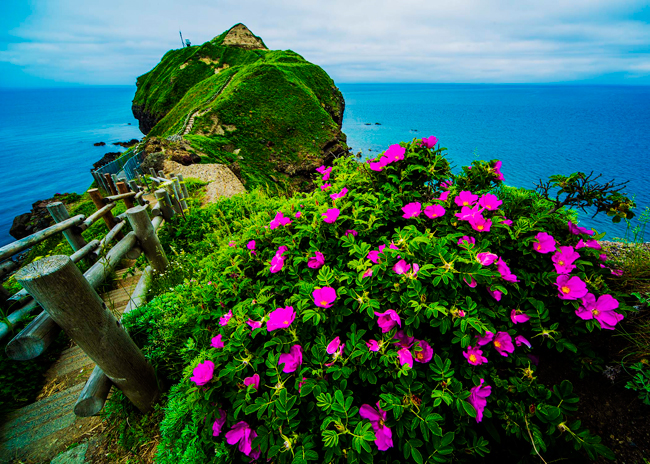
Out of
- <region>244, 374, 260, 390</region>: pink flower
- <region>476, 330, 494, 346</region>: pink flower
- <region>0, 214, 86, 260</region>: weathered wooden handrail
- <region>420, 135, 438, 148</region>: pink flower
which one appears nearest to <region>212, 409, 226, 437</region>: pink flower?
<region>244, 374, 260, 390</region>: pink flower

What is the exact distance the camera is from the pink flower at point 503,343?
1.40 metres

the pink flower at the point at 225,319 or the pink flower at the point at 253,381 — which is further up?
the pink flower at the point at 225,319

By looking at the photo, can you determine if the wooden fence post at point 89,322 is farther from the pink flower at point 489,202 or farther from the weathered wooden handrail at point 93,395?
the pink flower at point 489,202

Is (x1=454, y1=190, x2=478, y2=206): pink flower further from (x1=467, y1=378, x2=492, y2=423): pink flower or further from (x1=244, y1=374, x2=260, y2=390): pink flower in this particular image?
(x1=244, y1=374, x2=260, y2=390): pink flower

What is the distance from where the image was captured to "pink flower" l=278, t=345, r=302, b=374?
1.36 m

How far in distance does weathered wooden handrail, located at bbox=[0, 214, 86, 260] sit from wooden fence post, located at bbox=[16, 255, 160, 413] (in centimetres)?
165

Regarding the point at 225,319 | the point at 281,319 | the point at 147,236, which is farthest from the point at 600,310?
the point at 147,236

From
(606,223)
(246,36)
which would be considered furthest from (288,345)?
(246,36)

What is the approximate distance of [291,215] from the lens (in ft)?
6.93

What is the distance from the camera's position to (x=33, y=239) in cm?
330

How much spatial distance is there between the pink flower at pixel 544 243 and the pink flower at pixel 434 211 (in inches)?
20.6

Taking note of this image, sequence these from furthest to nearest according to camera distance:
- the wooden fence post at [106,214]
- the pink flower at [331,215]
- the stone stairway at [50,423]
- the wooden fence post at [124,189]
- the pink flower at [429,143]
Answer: the wooden fence post at [124,189]
the wooden fence post at [106,214]
the stone stairway at [50,423]
the pink flower at [429,143]
the pink flower at [331,215]

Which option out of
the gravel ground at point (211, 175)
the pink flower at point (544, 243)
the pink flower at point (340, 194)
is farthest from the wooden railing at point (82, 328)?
the gravel ground at point (211, 175)

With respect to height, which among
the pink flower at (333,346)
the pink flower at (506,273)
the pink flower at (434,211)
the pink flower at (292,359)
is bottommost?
the pink flower at (292,359)
